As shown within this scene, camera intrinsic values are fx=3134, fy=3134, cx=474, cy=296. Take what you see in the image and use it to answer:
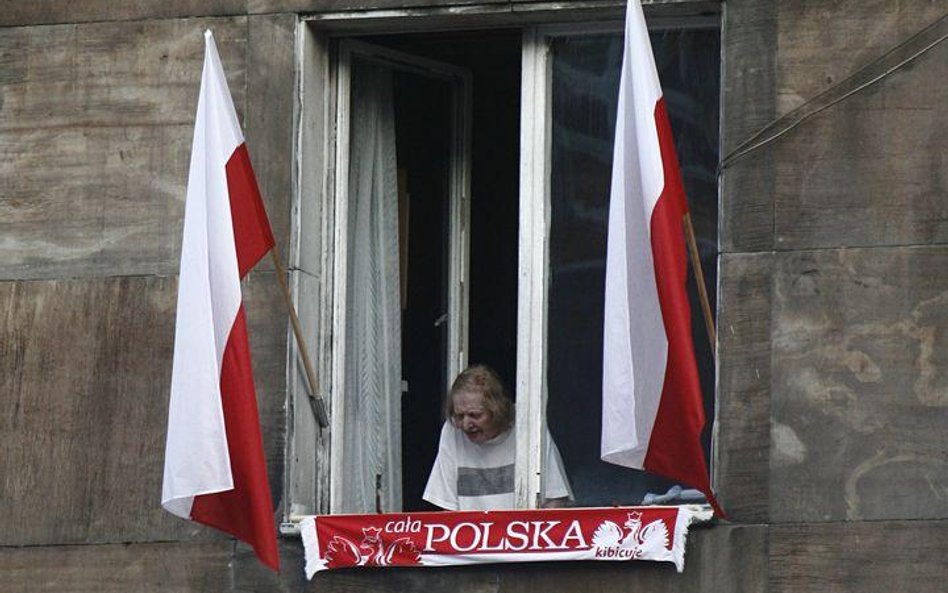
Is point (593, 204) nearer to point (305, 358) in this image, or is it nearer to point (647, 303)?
point (647, 303)

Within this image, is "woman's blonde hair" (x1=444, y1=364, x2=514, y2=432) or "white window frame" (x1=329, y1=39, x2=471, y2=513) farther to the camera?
"white window frame" (x1=329, y1=39, x2=471, y2=513)

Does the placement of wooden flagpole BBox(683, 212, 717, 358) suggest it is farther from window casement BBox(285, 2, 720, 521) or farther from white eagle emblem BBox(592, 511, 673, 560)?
white eagle emblem BBox(592, 511, 673, 560)

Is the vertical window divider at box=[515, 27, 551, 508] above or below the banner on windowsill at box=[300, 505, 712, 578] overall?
above

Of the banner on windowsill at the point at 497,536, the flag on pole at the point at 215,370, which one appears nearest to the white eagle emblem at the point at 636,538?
the banner on windowsill at the point at 497,536

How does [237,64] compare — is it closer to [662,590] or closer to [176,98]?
[176,98]

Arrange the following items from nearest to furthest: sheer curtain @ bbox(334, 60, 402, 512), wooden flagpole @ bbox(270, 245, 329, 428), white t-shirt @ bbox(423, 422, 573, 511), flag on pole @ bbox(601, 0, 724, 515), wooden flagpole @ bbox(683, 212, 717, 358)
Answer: flag on pole @ bbox(601, 0, 724, 515) < wooden flagpole @ bbox(683, 212, 717, 358) < wooden flagpole @ bbox(270, 245, 329, 428) < white t-shirt @ bbox(423, 422, 573, 511) < sheer curtain @ bbox(334, 60, 402, 512)

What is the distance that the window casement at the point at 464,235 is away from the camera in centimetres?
1365

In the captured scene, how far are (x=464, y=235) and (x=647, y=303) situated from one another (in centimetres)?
243

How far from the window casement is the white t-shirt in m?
0.17

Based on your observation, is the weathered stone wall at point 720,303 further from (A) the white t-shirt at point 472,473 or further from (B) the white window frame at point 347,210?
(A) the white t-shirt at point 472,473

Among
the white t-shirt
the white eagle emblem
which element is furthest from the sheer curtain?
the white eagle emblem

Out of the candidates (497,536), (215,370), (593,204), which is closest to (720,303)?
(593,204)

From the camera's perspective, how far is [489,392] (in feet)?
45.3

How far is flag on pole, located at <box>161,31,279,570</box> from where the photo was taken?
41.9 ft
